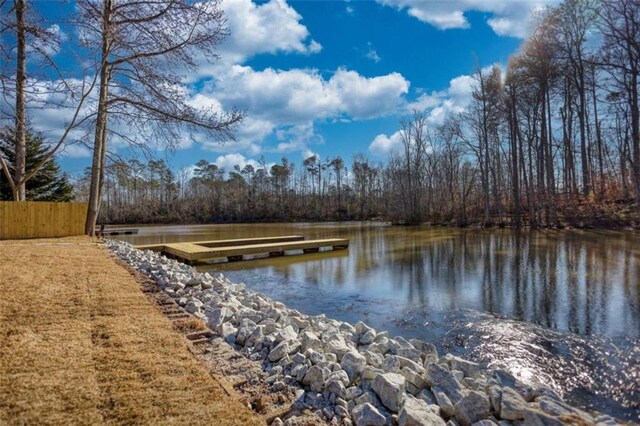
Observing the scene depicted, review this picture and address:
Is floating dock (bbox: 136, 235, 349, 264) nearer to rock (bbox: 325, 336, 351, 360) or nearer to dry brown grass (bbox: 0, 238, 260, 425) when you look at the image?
dry brown grass (bbox: 0, 238, 260, 425)

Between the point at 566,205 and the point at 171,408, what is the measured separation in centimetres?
2212

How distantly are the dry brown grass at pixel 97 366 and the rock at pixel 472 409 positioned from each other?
45.0 inches

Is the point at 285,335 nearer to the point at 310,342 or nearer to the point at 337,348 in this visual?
the point at 310,342

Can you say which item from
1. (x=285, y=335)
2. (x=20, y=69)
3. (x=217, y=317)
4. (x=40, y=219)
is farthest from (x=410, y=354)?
(x=40, y=219)

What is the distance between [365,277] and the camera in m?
7.54

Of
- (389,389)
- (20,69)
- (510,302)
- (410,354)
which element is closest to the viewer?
(389,389)

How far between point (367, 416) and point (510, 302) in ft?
13.6

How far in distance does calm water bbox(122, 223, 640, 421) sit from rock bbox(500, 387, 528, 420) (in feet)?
2.89

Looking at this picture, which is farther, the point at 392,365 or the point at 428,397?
the point at 392,365

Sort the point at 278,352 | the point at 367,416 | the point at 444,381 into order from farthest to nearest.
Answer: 1. the point at 278,352
2. the point at 444,381
3. the point at 367,416

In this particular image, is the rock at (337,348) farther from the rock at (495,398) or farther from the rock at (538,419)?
the rock at (538,419)

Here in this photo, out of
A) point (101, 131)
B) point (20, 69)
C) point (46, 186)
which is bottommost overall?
Result: point (46, 186)

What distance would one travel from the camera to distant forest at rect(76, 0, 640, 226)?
16.0 metres

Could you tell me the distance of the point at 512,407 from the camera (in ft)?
6.77
